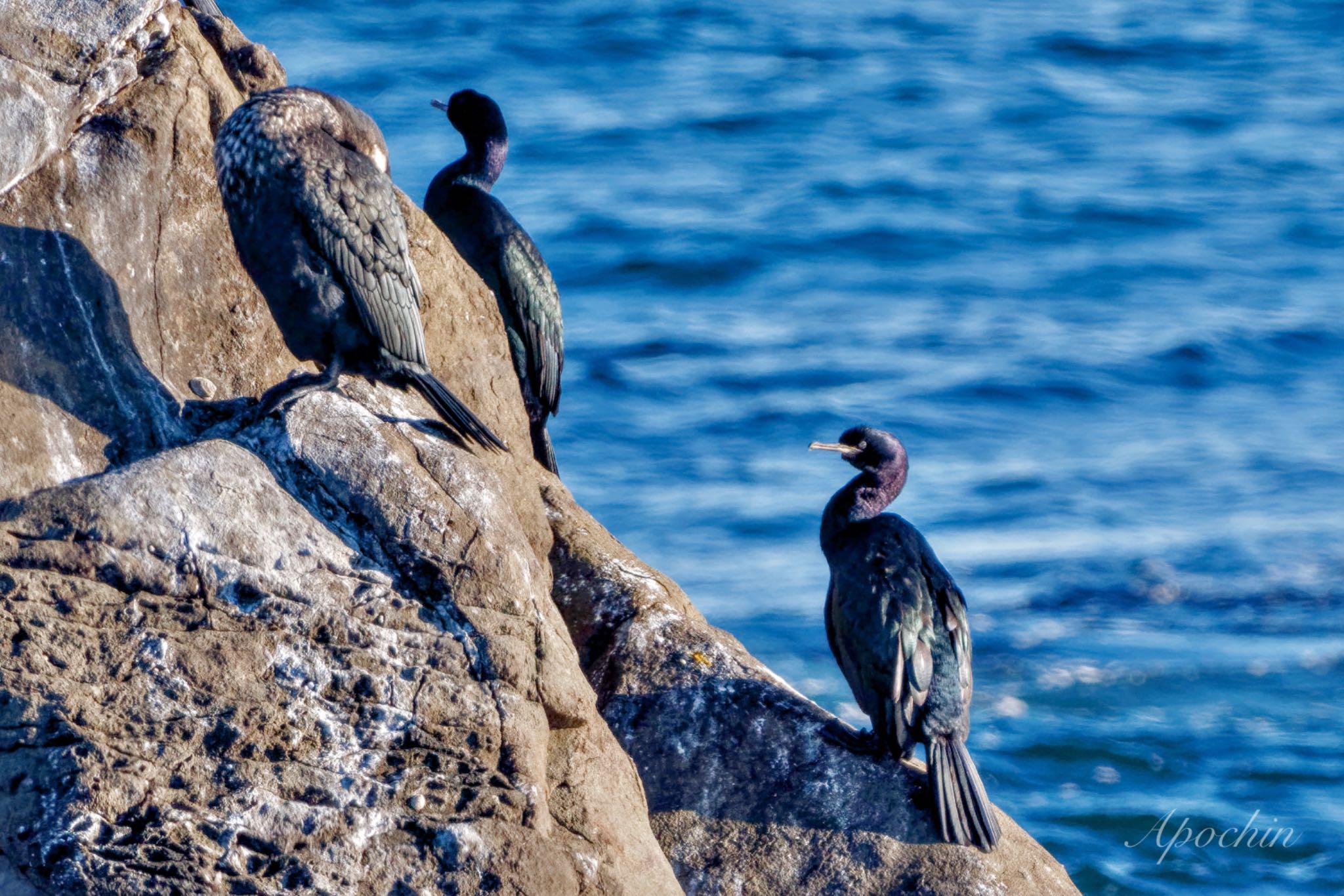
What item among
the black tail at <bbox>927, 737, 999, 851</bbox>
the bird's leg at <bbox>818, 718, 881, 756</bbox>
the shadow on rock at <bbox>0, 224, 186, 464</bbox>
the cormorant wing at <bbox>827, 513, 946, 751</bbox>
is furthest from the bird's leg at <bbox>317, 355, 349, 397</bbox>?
the black tail at <bbox>927, 737, 999, 851</bbox>

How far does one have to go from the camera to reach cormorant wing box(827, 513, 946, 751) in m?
5.09

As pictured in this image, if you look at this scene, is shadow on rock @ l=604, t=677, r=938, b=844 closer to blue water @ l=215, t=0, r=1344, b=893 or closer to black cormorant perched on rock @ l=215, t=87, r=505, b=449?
black cormorant perched on rock @ l=215, t=87, r=505, b=449

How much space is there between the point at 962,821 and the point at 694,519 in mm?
7085

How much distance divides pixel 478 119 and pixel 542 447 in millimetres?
1565

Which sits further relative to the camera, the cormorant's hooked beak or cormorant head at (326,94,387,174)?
the cormorant's hooked beak

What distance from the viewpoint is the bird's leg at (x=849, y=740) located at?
4.85 metres

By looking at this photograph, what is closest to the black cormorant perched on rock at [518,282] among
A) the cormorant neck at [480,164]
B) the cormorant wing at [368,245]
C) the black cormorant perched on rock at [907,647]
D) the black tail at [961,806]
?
the cormorant neck at [480,164]

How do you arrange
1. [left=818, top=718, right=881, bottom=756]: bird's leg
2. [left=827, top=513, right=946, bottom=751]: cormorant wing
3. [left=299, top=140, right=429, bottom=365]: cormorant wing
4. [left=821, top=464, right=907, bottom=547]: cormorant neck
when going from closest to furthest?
[left=299, top=140, right=429, bottom=365]: cormorant wing < [left=818, top=718, right=881, bottom=756]: bird's leg < [left=827, top=513, right=946, bottom=751]: cormorant wing < [left=821, top=464, right=907, bottom=547]: cormorant neck

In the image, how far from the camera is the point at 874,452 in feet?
19.4

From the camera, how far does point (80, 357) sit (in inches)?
179

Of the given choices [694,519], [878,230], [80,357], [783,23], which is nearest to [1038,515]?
[694,519]

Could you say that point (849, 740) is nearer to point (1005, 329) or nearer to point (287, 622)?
point (287, 622)

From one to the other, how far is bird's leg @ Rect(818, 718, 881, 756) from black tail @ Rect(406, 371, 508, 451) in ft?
3.99

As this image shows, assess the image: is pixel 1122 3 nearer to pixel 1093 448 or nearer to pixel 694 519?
pixel 1093 448
